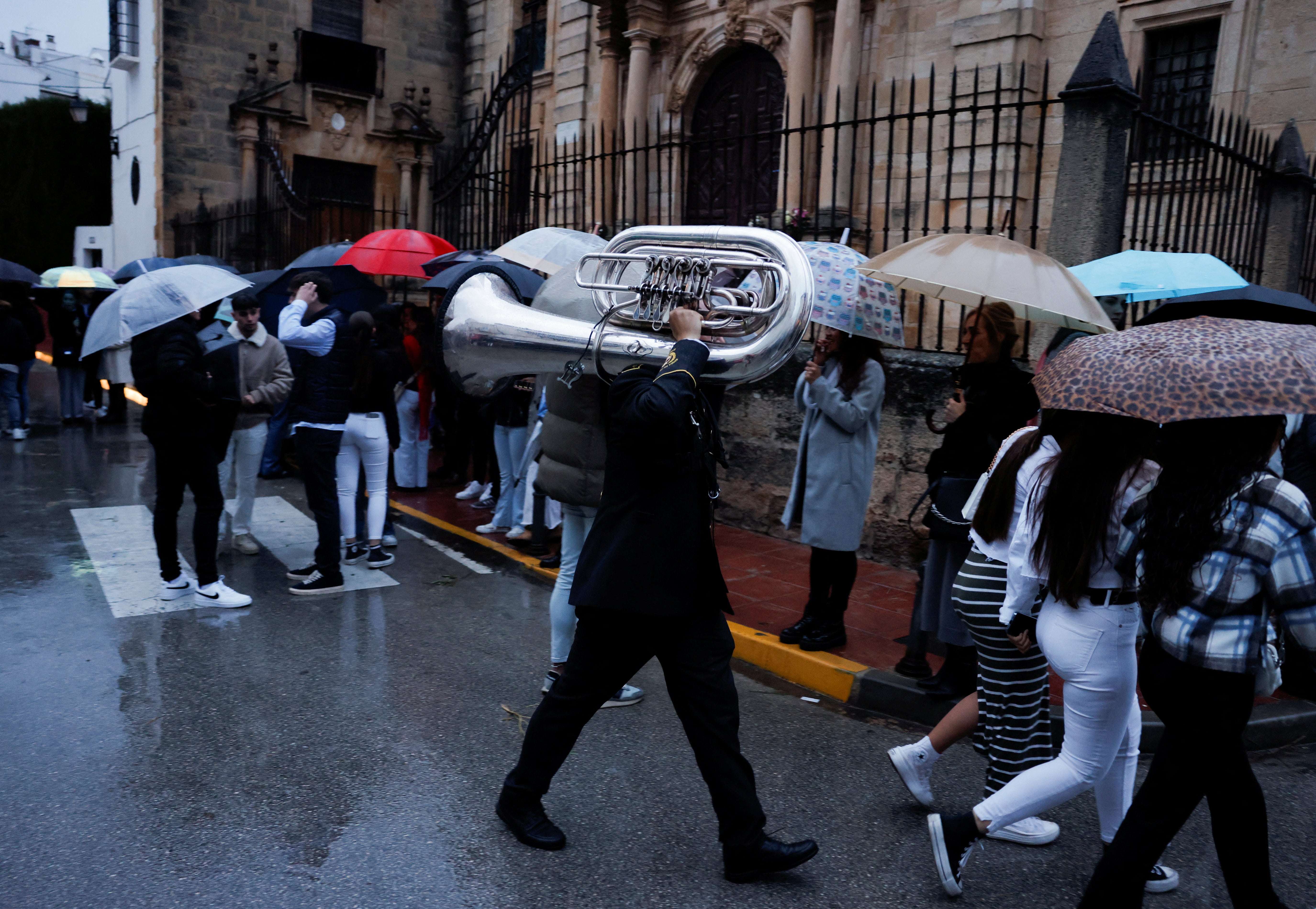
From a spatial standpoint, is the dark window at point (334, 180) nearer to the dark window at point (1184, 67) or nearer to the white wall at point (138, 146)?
the white wall at point (138, 146)

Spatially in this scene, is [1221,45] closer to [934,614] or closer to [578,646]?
[934,614]

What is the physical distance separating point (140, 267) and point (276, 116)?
9979mm

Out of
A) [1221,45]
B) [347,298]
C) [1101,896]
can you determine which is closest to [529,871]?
[1101,896]

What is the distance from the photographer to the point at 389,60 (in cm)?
1958

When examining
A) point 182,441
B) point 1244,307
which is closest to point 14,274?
point 182,441

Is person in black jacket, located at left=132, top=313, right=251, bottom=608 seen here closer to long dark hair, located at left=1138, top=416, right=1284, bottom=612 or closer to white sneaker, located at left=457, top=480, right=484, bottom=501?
white sneaker, located at left=457, top=480, right=484, bottom=501

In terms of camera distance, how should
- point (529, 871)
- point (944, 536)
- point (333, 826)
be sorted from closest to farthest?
1. point (529, 871)
2. point (333, 826)
3. point (944, 536)

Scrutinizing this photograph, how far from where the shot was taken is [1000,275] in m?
3.97

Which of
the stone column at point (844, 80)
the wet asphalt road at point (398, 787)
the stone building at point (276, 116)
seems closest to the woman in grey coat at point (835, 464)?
the wet asphalt road at point (398, 787)

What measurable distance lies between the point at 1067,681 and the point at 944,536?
1438 mm

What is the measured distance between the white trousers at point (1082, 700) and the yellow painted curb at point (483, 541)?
12.0 ft

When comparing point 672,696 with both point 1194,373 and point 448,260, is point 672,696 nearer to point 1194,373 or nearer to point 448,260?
point 1194,373

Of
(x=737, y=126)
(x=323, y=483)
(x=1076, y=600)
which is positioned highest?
(x=737, y=126)

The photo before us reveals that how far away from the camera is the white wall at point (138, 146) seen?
17.5m
